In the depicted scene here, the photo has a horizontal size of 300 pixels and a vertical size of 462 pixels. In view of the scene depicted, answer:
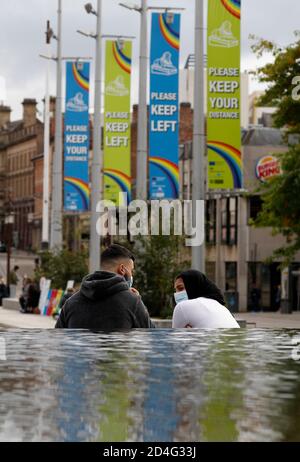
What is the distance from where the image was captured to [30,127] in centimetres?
15650

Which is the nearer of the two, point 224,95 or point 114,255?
point 114,255

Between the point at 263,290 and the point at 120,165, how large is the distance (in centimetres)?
2897

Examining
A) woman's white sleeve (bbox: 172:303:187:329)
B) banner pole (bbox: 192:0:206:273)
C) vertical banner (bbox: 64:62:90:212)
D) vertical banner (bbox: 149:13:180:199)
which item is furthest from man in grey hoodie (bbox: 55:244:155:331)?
vertical banner (bbox: 64:62:90:212)

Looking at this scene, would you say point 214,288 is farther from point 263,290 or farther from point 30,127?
point 30,127

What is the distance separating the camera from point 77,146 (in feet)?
179

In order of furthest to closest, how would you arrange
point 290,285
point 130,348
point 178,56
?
point 290,285 → point 178,56 → point 130,348

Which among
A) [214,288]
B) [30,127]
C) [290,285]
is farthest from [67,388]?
[30,127]

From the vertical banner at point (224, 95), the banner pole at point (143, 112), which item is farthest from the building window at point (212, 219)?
the vertical banner at point (224, 95)

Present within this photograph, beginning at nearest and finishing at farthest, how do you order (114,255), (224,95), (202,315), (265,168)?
(202,315) < (114,255) < (224,95) < (265,168)

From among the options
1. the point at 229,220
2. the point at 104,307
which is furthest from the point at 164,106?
the point at 229,220

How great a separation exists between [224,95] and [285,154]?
394 inches

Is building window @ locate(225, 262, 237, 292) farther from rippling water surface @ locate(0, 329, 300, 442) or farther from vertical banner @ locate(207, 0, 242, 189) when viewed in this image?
rippling water surface @ locate(0, 329, 300, 442)

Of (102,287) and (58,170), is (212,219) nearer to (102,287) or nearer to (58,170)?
(58,170)
